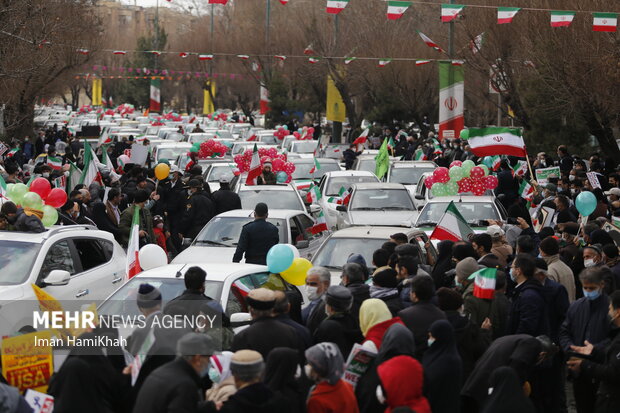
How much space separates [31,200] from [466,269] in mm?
5602

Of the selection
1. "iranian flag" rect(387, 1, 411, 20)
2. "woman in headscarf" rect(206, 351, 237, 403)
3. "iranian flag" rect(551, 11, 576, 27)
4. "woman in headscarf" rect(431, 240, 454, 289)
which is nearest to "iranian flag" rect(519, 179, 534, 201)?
"iranian flag" rect(551, 11, 576, 27)

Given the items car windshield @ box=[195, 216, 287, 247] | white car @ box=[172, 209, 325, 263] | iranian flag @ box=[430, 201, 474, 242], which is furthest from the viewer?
car windshield @ box=[195, 216, 287, 247]

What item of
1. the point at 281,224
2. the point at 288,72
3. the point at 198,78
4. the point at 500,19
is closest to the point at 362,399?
the point at 281,224

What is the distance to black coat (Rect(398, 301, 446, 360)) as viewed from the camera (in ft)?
24.5

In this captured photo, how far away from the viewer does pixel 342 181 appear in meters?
22.6

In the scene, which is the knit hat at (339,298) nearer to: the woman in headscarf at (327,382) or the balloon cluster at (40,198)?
the woman in headscarf at (327,382)

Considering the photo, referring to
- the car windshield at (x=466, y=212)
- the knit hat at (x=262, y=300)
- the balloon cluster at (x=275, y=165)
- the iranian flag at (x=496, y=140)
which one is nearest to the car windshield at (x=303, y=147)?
the balloon cluster at (x=275, y=165)

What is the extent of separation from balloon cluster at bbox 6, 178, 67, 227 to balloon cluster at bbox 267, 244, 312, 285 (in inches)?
147

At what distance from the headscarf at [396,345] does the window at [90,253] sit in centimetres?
532

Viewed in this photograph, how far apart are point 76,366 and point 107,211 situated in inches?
347

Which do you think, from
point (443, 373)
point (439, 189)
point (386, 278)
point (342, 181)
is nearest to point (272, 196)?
point (439, 189)

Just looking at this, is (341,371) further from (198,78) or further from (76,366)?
(198,78)

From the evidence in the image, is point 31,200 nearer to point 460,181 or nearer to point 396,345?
point 396,345

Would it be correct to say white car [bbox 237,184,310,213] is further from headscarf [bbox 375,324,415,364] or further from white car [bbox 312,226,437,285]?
headscarf [bbox 375,324,415,364]
